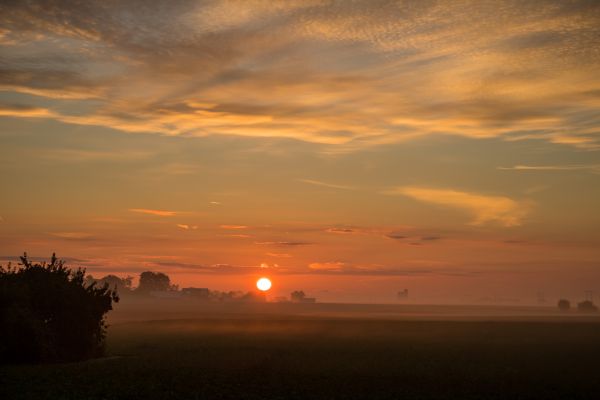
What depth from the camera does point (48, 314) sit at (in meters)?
71.8

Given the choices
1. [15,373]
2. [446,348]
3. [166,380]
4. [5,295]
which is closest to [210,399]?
[166,380]

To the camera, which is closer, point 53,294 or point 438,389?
point 438,389

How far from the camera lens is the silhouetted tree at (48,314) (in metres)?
65.0

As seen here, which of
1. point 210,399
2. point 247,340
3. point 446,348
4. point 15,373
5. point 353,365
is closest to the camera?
point 210,399

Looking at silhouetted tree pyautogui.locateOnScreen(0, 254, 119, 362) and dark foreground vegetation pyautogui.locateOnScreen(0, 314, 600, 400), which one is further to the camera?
silhouetted tree pyautogui.locateOnScreen(0, 254, 119, 362)

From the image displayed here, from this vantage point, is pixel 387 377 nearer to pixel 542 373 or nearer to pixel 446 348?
pixel 542 373

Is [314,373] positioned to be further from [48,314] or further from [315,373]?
[48,314]

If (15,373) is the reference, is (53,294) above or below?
Answer: above

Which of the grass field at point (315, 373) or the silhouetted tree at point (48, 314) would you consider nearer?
the grass field at point (315, 373)

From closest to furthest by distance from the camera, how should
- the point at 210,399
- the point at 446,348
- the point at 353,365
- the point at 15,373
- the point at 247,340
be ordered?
the point at 210,399, the point at 15,373, the point at 353,365, the point at 446,348, the point at 247,340

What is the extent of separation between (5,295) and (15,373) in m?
11.0

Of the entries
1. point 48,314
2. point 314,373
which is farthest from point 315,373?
point 48,314

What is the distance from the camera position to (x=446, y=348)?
10112cm

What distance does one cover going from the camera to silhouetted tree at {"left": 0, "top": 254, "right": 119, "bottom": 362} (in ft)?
213
